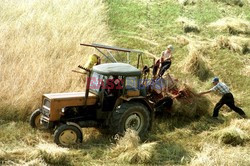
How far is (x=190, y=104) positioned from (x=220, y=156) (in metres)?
3.26

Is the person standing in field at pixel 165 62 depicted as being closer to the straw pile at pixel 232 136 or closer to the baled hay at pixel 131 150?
the straw pile at pixel 232 136

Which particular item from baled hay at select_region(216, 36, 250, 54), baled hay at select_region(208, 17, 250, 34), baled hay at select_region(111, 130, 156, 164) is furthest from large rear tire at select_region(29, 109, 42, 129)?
baled hay at select_region(208, 17, 250, 34)

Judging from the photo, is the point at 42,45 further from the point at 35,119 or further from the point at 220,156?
the point at 220,156

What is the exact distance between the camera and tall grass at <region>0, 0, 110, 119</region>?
11784mm

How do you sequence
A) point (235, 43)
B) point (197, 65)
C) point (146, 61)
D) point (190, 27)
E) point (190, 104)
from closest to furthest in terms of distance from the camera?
1. point (190, 104)
2. point (197, 65)
3. point (146, 61)
4. point (235, 43)
5. point (190, 27)

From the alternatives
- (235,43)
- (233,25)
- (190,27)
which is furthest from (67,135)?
(233,25)

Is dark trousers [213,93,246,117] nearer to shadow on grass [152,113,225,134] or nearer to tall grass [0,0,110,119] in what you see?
shadow on grass [152,113,225,134]

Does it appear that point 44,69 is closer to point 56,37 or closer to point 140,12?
point 56,37

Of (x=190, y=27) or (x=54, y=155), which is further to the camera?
(x=190, y=27)

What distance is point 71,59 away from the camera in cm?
1415

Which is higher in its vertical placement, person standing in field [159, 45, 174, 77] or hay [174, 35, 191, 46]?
hay [174, 35, 191, 46]

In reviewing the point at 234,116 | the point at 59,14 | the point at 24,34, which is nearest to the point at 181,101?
the point at 234,116

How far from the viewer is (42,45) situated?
1477cm

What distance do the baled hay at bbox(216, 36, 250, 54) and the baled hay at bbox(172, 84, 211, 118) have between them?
518 cm
